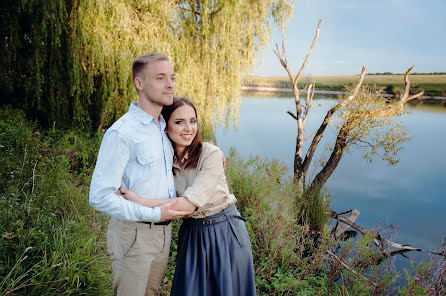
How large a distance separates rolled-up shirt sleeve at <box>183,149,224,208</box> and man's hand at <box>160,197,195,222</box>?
5 cm

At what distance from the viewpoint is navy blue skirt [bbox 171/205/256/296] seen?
1.77 m

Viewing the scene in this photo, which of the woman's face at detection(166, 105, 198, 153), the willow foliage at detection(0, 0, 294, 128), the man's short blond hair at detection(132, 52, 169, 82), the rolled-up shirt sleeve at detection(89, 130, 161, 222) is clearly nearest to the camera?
the rolled-up shirt sleeve at detection(89, 130, 161, 222)

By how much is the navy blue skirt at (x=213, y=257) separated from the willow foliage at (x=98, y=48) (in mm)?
4957

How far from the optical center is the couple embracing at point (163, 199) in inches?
58.0

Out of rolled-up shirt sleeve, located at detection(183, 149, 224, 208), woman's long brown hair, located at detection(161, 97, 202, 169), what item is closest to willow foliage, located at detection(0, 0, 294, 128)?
woman's long brown hair, located at detection(161, 97, 202, 169)

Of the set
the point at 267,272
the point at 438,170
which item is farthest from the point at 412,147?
the point at 267,272

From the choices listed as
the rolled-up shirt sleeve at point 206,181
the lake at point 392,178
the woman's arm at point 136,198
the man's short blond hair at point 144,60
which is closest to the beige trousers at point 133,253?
the woman's arm at point 136,198

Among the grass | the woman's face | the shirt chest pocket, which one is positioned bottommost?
the grass

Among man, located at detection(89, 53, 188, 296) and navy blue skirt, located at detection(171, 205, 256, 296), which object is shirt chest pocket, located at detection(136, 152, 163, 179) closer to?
man, located at detection(89, 53, 188, 296)

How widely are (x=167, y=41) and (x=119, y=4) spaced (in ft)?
3.87

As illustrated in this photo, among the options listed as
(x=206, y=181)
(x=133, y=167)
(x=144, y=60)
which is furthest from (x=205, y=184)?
(x=144, y=60)

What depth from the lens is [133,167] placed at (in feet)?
5.12

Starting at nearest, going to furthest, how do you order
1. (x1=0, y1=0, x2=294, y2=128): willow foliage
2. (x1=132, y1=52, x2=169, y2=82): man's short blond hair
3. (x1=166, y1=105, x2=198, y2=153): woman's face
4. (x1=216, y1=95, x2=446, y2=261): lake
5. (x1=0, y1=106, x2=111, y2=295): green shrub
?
(x1=132, y1=52, x2=169, y2=82): man's short blond hair → (x1=166, y1=105, x2=198, y2=153): woman's face → (x1=0, y1=106, x2=111, y2=295): green shrub → (x1=0, y1=0, x2=294, y2=128): willow foliage → (x1=216, y1=95, x2=446, y2=261): lake

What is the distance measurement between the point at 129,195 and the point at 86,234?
1.66 m
